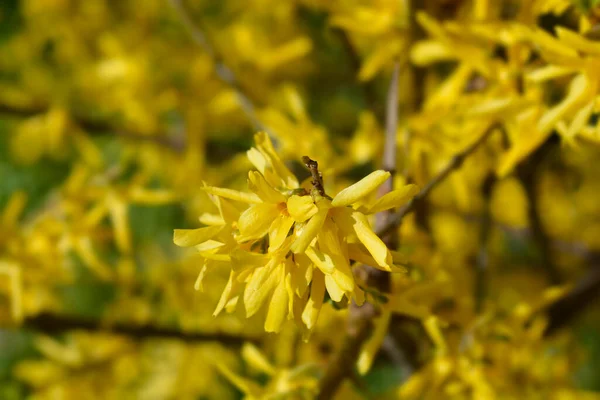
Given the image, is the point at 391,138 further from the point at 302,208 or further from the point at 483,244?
the point at 483,244

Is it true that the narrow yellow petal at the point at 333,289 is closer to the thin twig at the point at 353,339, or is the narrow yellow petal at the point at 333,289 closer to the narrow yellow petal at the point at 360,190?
the narrow yellow petal at the point at 360,190

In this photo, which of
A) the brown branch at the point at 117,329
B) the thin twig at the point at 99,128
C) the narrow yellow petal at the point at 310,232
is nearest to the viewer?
the narrow yellow petal at the point at 310,232

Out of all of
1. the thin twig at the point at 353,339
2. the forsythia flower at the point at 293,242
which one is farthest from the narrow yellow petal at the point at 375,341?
the forsythia flower at the point at 293,242

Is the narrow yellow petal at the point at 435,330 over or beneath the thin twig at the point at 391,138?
beneath

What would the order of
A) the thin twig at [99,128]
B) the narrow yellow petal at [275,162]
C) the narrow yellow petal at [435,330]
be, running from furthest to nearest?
the thin twig at [99,128] → the narrow yellow petal at [435,330] → the narrow yellow petal at [275,162]

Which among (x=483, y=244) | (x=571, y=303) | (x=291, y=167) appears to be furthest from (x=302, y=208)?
(x=571, y=303)

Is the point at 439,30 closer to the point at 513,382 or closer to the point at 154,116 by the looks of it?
the point at 513,382
